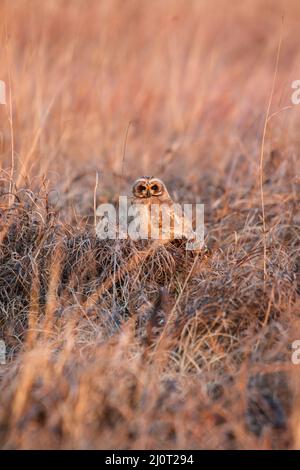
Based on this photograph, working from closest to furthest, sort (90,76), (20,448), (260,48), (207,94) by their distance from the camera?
(20,448) < (90,76) < (207,94) < (260,48)

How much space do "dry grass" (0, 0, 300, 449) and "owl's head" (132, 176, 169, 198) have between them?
1.76 ft

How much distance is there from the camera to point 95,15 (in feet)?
27.2

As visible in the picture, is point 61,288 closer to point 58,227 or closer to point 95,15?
point 58,227

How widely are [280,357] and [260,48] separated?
311 inches

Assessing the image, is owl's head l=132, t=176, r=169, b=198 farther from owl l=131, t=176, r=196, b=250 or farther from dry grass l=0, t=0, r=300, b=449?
dry grass l=0, t=0, r=300, b=449

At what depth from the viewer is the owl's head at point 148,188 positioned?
5.20m

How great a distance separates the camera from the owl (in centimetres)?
476

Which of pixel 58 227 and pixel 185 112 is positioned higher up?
pixel 185 112

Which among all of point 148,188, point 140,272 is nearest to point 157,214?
point 148,188

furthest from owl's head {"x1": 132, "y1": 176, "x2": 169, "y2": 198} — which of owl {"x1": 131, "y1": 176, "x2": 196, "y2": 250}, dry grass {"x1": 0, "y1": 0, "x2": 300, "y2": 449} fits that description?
dry grass {"x1": 0, "y1": 0, "x2": 300, "y2": 449}

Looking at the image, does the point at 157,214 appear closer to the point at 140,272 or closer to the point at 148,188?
the point at 148,188

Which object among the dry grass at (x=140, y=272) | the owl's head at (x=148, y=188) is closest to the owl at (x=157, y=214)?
the owl's head at (x=148, y=188)

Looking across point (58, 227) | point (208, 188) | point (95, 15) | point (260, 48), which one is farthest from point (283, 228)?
point (260, 48)

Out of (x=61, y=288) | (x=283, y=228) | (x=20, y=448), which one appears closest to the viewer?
(x=20, y=448)
